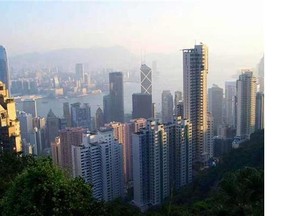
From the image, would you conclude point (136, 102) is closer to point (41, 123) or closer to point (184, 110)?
point (184, 110)

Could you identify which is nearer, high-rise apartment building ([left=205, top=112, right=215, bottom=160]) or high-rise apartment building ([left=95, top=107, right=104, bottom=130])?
high-rise apartment building ([left=95, top=107, right=104, bottom=130])

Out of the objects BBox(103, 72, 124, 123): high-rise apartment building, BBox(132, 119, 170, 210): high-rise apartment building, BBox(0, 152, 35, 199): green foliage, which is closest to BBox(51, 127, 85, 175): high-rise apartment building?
BBox(103, 72, 124, 123): high-rise apartment building

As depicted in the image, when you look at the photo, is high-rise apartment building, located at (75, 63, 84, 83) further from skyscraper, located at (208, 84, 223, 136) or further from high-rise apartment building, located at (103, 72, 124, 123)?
skyscraper, located at (208, 84, 223, 136)

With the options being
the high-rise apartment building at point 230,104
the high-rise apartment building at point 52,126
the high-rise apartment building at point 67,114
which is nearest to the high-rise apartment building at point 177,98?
the high-rise apartment building at point 230,104

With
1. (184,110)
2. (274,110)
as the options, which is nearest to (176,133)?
(184,110)

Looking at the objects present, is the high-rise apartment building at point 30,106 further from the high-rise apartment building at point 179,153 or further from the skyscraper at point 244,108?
the skyscraper at point 244,108

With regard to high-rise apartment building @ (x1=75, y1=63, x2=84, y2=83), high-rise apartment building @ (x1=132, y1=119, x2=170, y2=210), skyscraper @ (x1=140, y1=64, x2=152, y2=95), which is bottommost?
high-rise apartment building @ (x1=132, y1=119, x2=170, y2=210)

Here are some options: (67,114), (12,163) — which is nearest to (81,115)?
(67,114)
